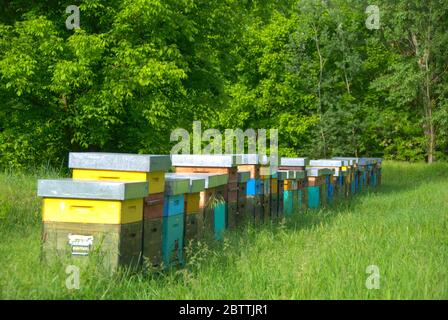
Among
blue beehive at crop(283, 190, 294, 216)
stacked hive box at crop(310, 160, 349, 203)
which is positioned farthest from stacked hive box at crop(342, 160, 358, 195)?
blue beehive at crop(283, 190, 294, 216)

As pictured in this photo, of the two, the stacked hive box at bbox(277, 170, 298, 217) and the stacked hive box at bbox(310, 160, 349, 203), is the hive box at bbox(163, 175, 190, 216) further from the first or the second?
the stacked hive box at bbox(310, 160, 349, 203)

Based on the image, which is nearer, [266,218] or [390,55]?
[266,218]

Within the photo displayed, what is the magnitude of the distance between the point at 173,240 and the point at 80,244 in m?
1.29

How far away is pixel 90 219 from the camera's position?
5664 millimetres

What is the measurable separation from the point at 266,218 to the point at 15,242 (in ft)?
14.9

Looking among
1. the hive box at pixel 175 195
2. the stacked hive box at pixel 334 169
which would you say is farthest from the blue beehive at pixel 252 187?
the stacked hive box at pixel 334 169

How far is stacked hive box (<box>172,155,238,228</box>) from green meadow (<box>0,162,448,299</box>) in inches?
13.2

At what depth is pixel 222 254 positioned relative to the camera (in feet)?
23.6

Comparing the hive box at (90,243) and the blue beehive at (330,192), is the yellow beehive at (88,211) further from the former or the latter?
the blue beehive at (330,192)

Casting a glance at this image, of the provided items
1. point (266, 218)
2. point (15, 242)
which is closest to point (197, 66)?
point (266, 218)

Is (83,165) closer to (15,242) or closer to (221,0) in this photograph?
(15,242)

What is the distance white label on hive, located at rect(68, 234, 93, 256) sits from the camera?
5648mm
